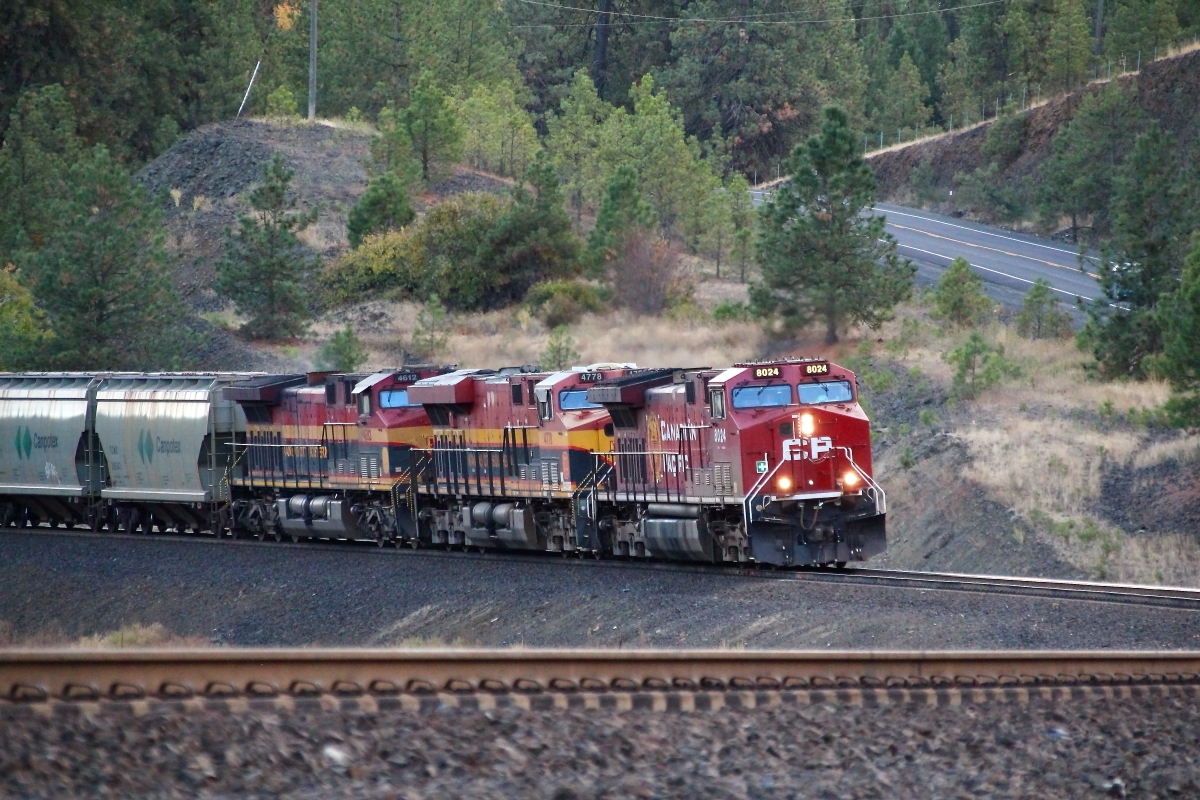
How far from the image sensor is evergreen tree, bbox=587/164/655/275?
46.0m

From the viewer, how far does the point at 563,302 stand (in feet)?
158

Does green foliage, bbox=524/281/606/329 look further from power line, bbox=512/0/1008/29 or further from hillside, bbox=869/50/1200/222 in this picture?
power line, bbox=512/0/1008/29

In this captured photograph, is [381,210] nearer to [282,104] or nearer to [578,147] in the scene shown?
[578,147]

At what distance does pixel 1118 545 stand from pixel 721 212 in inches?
1375

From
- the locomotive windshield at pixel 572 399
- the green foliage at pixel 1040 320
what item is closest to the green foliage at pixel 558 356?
the green foliage at pixel 1040 320

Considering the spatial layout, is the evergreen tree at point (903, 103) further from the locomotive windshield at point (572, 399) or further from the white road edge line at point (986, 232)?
the locomotive windshield at point (572, 399)

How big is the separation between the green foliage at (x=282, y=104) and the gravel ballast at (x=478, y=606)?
4709 centimetres

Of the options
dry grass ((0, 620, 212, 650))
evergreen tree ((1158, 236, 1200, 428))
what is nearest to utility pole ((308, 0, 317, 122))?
dry grass ((0, 620, 212, 650))

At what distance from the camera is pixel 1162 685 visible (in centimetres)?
1005

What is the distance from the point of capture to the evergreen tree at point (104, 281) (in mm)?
37250

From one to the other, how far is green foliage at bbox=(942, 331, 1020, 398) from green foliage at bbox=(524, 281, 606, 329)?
19.7 m

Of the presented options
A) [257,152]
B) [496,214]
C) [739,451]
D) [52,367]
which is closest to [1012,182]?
[496,214]

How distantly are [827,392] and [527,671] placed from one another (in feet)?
36.3

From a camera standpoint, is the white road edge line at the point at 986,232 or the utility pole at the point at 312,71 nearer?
the white road edge line at the point at 986,232
